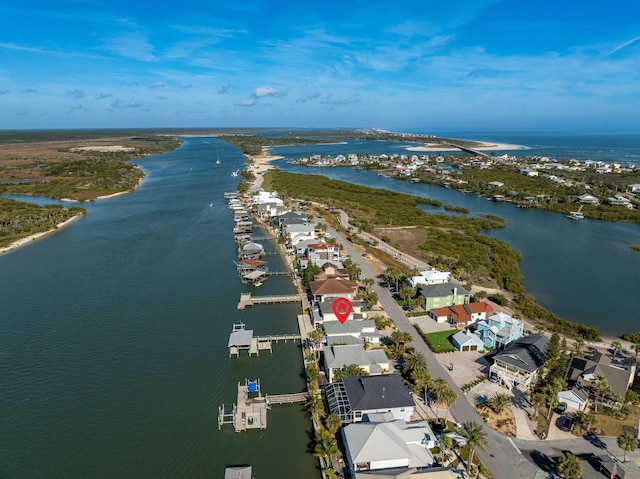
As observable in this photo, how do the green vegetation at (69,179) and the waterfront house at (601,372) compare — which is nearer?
the waterfront house at (601,372)

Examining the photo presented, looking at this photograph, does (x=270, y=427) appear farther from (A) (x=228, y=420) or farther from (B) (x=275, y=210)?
(B) (x=275, y=210)

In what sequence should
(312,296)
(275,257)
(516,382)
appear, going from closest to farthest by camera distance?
(516,382), (312,296), (275,257)

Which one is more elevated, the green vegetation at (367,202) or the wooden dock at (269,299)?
the green vegetation at (367,202)

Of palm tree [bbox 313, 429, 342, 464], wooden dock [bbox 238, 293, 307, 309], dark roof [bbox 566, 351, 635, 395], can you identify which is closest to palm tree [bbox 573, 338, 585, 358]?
dark roof [bbox 566, 351, 635, 395]

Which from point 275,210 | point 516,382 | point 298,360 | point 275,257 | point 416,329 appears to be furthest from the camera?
point 275,210

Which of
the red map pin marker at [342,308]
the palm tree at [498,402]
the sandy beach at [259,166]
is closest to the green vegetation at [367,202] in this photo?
the sandy beach at [259,166]

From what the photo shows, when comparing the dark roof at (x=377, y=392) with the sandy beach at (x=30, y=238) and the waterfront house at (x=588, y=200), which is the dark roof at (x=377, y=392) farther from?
the waterfront house at (x=588, y=200)

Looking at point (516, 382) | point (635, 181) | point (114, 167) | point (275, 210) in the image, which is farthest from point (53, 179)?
point (635, 181)

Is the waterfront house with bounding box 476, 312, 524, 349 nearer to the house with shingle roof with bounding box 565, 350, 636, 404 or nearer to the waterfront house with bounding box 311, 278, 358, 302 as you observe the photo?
the house with shingle roof with bounding box 565, 350, 636, 404
